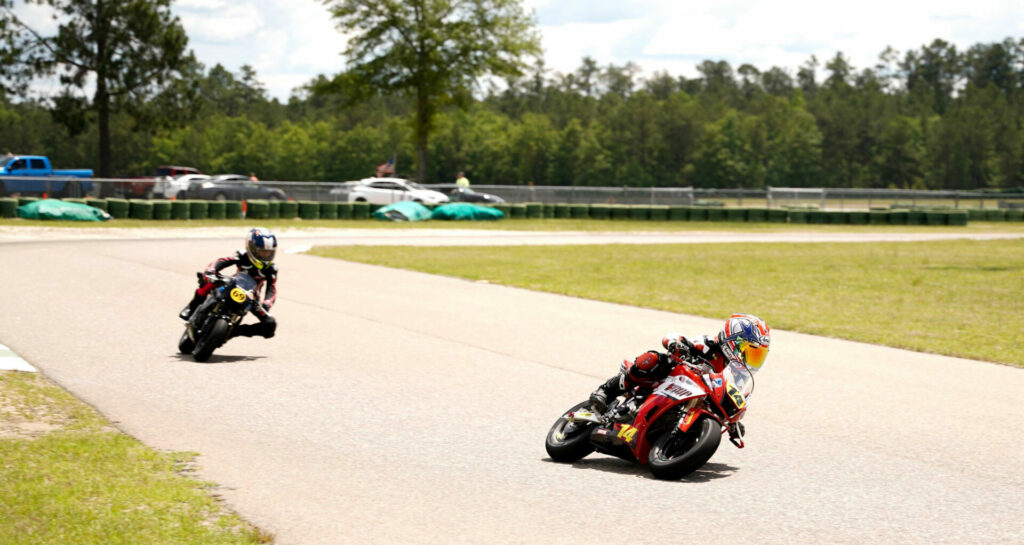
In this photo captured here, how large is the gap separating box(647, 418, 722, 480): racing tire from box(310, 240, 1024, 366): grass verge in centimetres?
635

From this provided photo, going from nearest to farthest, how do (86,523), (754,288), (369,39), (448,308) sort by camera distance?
(86,523)
(448,308)
(754,288)
(369,39)

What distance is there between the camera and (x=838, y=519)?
5.88 m

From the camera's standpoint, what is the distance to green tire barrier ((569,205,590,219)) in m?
46.0

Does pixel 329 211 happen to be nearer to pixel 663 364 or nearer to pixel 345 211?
pixel 345 211

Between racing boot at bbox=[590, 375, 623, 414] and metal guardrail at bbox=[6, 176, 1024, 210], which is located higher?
metal guardrail at bbox=[6, 176, 1024, 210]

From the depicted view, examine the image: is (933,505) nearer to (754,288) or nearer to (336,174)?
(754,288)

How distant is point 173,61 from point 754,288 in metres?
47.1

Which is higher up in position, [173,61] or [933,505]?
[173,61]

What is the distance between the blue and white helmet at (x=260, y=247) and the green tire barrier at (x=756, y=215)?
39.2m

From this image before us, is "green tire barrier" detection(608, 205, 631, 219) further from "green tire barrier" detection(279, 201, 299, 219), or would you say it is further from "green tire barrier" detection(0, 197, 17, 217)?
"green tire barrier" detection(0, 197, 17, 217)

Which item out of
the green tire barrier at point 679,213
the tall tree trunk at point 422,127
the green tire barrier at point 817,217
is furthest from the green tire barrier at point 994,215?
the tall tree trunk at point 422,127

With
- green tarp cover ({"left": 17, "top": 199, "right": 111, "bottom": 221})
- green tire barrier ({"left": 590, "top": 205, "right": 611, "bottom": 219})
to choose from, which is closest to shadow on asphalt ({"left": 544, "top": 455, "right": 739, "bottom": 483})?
green tarp cover ({"left": 17, "top": 199, "right": 111, "bottom": 221})

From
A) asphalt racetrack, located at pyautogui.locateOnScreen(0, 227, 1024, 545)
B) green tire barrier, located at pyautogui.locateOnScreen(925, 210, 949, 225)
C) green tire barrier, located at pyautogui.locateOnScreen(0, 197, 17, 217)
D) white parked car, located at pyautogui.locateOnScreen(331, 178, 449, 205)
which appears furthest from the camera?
green tire barrier, located at pyautogui.locateOnScreen(925, 210, 949, 225)

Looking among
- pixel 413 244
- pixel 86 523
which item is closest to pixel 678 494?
pixel 86 523
